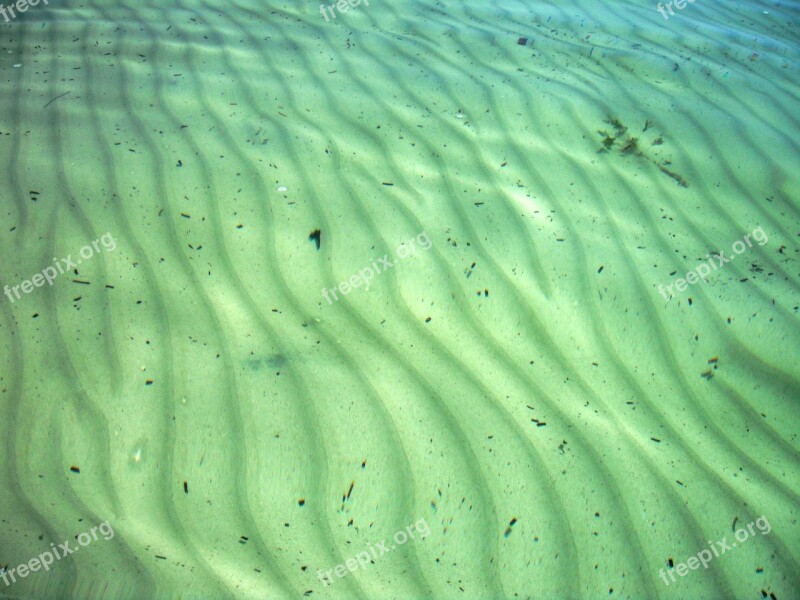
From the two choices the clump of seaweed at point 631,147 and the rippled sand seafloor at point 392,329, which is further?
the clump of seaweed at point 631,147

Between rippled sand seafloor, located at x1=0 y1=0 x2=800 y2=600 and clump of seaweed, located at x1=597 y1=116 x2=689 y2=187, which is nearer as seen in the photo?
rippled sand seafloor, located at x1=0 y1=0 x2=800 y2=600

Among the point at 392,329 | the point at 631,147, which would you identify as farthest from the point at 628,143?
the point at 392,329

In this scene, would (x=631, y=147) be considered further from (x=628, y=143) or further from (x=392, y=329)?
(x=392, y=329)

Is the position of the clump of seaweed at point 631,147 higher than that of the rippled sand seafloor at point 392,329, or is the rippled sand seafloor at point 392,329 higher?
the clump of seaweed at point 631,147

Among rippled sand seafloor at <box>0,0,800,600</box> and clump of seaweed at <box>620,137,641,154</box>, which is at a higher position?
clump of seaweed at <box>620,137,641,154</box>

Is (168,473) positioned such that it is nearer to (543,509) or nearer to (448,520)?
(448,520)

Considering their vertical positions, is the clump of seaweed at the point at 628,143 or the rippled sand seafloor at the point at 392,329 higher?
the clump of seaweed at the point at 628,143

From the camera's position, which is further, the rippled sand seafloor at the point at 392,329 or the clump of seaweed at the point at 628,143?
the clump of seaweed at the point at 628,143

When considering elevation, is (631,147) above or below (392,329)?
above

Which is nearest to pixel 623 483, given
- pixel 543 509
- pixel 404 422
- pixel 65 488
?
pixel 543 509
